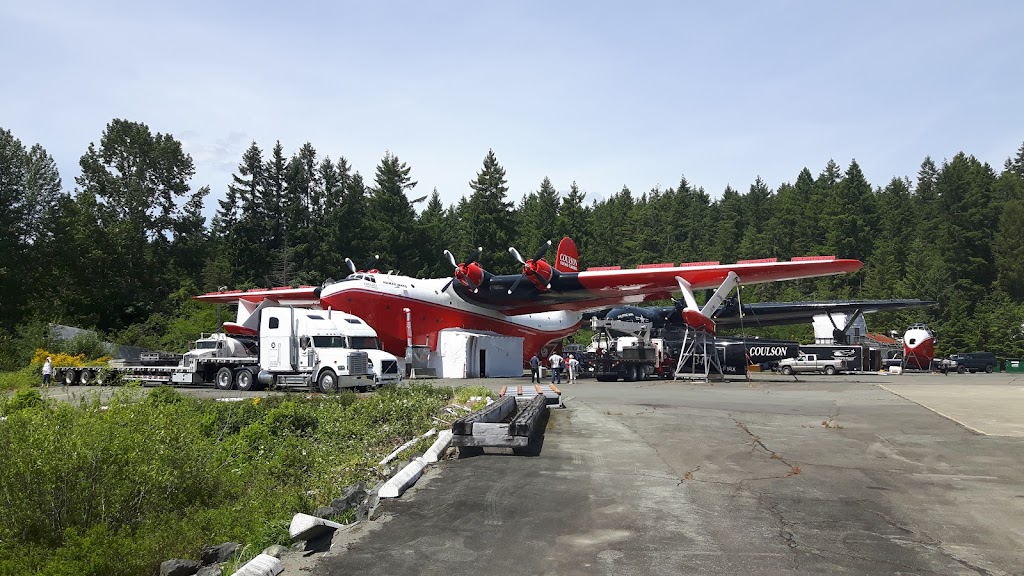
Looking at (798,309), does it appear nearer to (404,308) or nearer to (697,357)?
(697,357)

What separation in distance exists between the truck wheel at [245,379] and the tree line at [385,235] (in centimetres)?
2722

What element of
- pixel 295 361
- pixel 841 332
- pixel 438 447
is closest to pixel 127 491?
pixel 438 447

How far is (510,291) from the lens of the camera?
37.0 meters

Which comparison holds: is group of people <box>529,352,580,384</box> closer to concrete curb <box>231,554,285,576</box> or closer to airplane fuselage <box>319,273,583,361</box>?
airplane fuselage <box>319,273,583,361</box>

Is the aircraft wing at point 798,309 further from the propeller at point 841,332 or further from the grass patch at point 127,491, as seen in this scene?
the grass patch at point 127,491

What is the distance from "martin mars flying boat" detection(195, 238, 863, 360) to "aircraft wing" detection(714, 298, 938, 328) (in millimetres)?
9392

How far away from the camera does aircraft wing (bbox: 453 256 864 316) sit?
30438 mm

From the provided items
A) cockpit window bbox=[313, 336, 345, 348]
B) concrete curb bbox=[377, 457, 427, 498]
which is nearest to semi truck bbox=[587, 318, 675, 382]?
cockpit window bbox=[313, 336, 345, 348]

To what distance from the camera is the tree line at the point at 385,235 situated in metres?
54.9

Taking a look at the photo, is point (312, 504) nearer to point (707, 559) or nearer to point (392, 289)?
point (707, 559)

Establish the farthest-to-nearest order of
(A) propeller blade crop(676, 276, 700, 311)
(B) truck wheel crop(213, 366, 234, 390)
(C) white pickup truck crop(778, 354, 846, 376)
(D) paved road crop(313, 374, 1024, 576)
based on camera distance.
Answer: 1. (C) white pickup truck crop(778, 354, 846, 376)
2. (A) propeller blade crop(676, 276, 700, 311)
3. (B) truck wheel crop(213, 366, 234, 390)
4. (D) paved road crop(313, 374, 1024, 576)

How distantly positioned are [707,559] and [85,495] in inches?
225

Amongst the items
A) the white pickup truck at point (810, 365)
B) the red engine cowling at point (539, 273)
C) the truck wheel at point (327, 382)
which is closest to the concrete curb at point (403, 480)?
the truck wheel at point (327, 382)

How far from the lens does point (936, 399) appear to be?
2097cm
